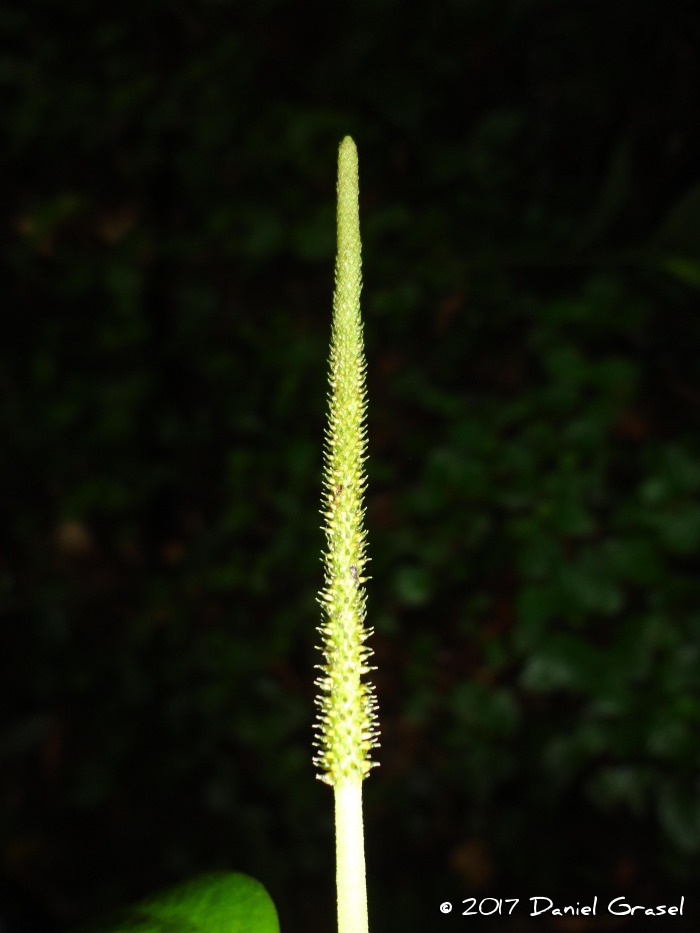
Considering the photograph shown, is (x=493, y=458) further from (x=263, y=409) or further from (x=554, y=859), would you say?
(x=554, y=859)

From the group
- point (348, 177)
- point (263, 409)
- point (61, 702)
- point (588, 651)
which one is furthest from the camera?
point (263, 409)

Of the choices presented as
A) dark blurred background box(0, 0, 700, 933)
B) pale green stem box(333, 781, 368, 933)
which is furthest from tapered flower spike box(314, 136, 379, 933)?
dark blurred background box(0, 0, 700, 933)

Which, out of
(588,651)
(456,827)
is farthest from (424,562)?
(456,827)

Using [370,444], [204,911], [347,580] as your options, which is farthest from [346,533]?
[370,444]

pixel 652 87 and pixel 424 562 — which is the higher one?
pixel 652 87

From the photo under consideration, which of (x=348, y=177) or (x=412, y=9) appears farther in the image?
(x=412, y=9)

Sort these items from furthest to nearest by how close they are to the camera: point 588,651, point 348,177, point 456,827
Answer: point 456,827, point 588,651, point 348,177

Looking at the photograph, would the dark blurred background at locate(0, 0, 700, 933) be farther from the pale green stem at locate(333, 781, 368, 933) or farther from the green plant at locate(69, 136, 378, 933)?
the pale green stem at locate(333, 781, 368, 933)
